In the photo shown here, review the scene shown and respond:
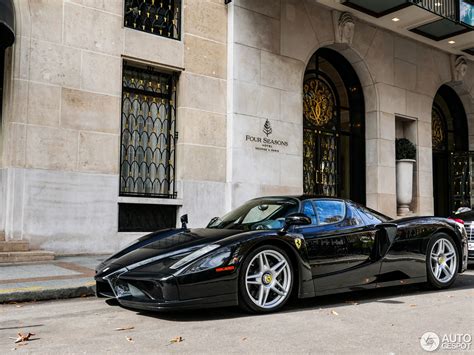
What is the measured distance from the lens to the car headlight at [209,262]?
4934 mm

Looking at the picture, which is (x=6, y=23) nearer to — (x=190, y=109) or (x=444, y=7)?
(x=190, y=109)

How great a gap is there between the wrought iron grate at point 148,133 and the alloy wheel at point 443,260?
6156mm

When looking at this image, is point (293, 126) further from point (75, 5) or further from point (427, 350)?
point (427, 350)

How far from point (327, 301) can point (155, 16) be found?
8.06 metres

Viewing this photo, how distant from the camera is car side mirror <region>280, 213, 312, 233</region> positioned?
566 centimetres

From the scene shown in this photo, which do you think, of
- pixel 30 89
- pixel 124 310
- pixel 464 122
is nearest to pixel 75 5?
pixel 30 89

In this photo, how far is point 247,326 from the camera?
4781 millimetres

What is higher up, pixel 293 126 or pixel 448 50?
pixel 448 50

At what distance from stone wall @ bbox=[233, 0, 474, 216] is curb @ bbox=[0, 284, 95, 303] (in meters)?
5.91

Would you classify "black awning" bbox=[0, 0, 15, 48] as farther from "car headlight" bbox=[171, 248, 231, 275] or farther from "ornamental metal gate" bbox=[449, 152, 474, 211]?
"ornamental metal gate" bbox=[449, 152, 474, 211]

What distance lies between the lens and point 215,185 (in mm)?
12031

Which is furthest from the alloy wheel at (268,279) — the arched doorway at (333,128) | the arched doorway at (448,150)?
the arched doorway at (448,150)

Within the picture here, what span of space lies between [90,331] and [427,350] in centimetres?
281

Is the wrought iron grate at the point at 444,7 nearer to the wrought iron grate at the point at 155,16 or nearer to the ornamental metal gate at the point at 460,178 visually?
the ornamental metal gate at the point at 460,178
